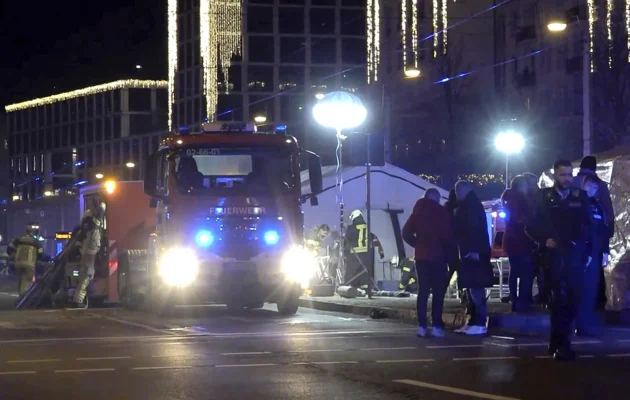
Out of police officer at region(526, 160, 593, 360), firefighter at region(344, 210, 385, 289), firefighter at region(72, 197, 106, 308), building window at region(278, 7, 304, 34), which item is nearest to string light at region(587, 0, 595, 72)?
firefighter at region(344, 210, 385, 289)

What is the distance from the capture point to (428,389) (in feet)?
32.9

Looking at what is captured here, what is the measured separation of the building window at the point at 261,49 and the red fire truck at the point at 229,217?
67.3 m

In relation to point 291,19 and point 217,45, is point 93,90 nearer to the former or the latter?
point 217,45

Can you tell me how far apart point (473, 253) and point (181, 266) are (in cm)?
649

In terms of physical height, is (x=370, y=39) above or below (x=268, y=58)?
below

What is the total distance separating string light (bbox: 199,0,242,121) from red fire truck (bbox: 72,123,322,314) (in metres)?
62.4

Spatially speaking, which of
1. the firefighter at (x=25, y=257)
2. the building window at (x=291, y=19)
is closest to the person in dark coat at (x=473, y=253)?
the firefighter at (x=25, y=257)

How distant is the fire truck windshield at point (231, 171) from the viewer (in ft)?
65.7

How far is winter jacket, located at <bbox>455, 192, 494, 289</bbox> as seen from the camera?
49.6ft

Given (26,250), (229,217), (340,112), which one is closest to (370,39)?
(26,250)

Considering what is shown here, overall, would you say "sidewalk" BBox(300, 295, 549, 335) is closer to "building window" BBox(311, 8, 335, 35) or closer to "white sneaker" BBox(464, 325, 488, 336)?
"white sneaker" BBox(464, 325, 488, 336)

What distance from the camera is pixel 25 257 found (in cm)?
2959

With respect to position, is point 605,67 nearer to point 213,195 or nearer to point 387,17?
point 387,17

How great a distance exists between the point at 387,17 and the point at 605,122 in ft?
68.0
